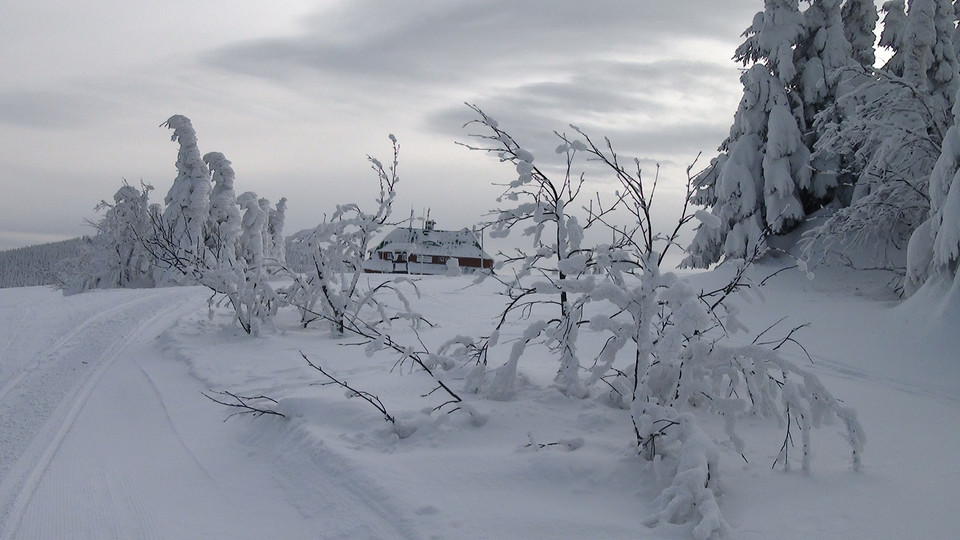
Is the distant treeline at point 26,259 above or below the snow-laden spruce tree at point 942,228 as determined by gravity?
below

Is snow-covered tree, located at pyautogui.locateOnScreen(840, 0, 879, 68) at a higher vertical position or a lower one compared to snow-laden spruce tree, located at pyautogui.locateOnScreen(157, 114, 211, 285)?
higher

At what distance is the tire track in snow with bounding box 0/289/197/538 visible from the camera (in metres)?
4.72

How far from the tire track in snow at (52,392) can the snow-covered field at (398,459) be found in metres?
0.03

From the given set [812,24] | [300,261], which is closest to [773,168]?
[812,24]

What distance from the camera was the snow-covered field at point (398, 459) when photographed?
355cm

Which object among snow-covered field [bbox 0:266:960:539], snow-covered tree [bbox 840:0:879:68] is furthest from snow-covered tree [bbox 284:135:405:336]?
snow-covered tree [bbox 840:0:879:68]

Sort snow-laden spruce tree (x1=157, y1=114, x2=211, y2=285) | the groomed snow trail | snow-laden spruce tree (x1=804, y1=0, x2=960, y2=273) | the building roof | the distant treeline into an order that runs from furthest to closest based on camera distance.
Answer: the distant treeline, the building roof, snow-laden spruce tree (x1=157, y1=114, x2=211, y2=285), snow-laden spruce tree (x1=804, y1=0, x2=960, y2=273), the groomed snow trail

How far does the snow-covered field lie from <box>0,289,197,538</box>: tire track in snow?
28 millimetres

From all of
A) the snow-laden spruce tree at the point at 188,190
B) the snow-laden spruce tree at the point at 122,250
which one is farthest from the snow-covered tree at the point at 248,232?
the snow-laden spruce tree at the point at 122,250

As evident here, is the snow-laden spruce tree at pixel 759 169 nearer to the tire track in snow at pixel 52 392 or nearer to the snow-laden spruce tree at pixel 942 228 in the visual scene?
the snow-laden spruce tree at pixel 942 228

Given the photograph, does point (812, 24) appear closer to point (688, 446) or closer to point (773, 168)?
point (773, 168)

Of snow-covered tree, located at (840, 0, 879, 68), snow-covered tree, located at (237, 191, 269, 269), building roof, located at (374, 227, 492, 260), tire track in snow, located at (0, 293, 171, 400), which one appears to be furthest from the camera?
building roof, located at (374, 227, 492, 260)

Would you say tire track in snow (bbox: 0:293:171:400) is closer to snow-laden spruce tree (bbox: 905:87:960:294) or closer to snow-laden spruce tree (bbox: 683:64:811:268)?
snow-laden spruce tree (bbox: 905:87:960:294)

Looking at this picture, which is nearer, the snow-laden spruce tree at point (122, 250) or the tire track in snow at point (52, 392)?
the tire track in snow at point (52, 392)
